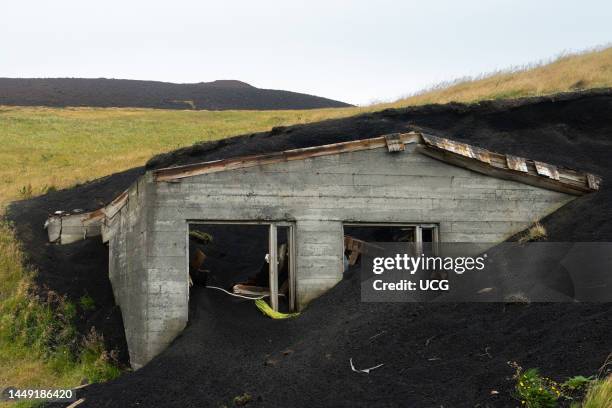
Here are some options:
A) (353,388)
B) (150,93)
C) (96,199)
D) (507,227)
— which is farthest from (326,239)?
(150,93)

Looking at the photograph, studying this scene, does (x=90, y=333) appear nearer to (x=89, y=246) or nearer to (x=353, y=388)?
(x=89, y=246)

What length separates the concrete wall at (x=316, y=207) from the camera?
14.4 m

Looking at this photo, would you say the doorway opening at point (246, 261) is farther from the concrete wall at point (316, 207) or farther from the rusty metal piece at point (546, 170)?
the rusty metal piece at point (546, 170)

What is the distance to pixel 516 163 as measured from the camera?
1603 cm

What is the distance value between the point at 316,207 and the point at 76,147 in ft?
100

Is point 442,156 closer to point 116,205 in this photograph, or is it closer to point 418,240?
point 418,240

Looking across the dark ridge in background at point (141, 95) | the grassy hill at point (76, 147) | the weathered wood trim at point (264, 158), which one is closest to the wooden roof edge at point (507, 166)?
the weathered wood trim at point (264, 158)

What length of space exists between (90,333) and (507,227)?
29.0ft

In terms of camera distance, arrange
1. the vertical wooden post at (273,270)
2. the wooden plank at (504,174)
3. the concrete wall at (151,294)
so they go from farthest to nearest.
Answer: the wooden plank at (504,174) → the vertical wooden post at (273,270) → the concrete wall at (151,294)

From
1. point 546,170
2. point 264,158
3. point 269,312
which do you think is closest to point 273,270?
point 269,312

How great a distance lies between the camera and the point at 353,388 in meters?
10.4

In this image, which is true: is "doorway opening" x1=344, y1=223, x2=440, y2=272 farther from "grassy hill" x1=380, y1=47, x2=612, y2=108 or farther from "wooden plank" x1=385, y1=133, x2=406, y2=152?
"grassy hill" x1=380, y1=47, x2=612, y2=108

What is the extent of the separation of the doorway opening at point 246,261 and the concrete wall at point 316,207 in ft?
1.20

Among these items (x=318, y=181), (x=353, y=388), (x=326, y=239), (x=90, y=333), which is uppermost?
(x=318, y=181)
